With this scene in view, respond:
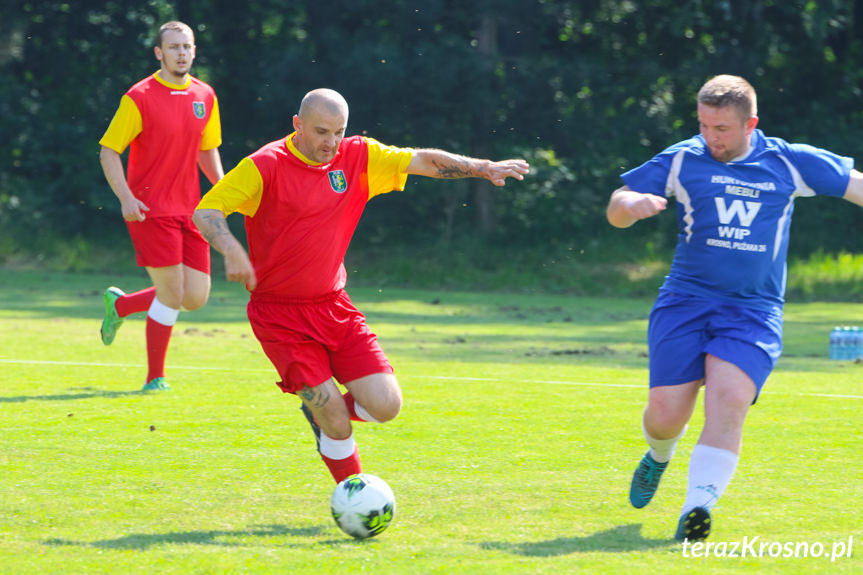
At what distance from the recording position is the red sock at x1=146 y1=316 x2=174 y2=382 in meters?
8.09

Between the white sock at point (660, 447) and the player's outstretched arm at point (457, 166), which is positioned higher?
the player's outstretched arm at point (457, 166)

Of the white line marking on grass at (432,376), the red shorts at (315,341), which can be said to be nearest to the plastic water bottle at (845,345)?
the white line marking on grass at (432,376)

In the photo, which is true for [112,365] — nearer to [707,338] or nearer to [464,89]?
[707,338]

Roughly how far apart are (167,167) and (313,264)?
324cm

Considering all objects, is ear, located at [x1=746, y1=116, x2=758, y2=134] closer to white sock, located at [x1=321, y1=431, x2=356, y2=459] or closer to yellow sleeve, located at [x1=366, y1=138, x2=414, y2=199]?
yellow sleeve, located at [x1=366, y1=138, x2=414, y2=199]

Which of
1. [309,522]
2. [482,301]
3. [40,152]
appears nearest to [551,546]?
[309,522]

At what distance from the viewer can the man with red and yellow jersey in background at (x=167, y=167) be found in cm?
786

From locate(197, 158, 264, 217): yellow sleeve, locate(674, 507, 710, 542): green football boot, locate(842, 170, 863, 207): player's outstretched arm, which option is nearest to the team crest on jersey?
Answer: locate(197, 158, 264, 217): yellow sleeve

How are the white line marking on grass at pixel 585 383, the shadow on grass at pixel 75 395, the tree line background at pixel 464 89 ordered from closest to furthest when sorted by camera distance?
1. the shadow on grass at pixel 75 395
2. the white line marking on grass at pixel 585 383
3. the tree line background at pixel 464 89

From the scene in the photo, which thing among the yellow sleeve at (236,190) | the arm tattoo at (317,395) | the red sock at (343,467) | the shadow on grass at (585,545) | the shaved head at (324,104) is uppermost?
the shaved head at (324,104)

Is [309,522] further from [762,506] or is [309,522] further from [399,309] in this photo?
[399,309]

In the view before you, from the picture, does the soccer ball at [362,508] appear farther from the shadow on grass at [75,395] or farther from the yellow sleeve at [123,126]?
the yellow sleeve at [123,126]

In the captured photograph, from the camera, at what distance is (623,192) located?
15.5 feet

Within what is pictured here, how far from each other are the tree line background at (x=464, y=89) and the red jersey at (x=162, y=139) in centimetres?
1231
